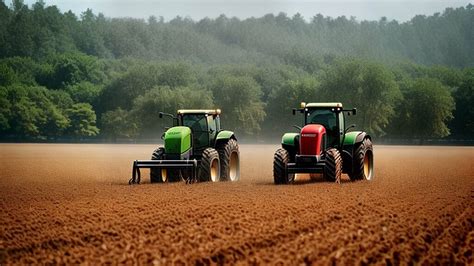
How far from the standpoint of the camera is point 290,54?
497ft

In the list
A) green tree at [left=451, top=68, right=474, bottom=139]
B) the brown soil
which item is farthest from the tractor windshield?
green tree at [left=451, top=68, right=474, bottom=139]

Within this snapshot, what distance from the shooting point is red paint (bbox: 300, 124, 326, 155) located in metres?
20.7

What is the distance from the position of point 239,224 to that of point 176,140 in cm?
945

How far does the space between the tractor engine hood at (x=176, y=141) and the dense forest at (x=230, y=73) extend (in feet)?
206

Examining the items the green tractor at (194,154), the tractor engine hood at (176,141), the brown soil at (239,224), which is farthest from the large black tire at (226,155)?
the brown soil at (239,224)

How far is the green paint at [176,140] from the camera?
71.4 feet

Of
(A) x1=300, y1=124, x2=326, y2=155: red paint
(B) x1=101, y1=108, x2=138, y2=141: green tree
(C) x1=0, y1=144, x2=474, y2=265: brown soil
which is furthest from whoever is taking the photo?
(B) x1=101, y1=108, x2=138, y2=141: green tree

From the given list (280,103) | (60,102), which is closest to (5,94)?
(60,102)

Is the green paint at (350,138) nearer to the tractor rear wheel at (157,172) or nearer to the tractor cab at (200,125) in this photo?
the tractor cab at (200,125)

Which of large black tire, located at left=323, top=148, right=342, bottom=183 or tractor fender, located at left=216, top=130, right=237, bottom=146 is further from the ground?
tractor fender, located at left=216, top=130, right=237, bottom=146

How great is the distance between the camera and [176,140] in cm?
2180

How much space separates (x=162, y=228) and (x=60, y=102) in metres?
94.9

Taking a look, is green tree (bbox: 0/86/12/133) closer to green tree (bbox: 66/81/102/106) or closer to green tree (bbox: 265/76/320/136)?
green tree (bbox: 66/81/102/106)

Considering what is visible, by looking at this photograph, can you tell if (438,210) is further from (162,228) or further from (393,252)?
(162,228)
